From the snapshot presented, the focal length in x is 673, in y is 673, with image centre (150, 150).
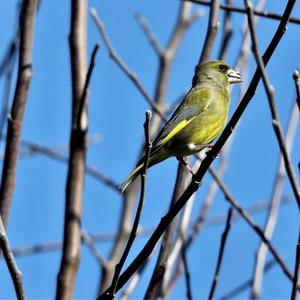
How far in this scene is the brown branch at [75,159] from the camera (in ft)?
10.9

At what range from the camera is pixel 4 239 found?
2348mm

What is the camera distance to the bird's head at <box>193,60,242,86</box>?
16.1 ft

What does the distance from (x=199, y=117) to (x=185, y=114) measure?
0.32 ft

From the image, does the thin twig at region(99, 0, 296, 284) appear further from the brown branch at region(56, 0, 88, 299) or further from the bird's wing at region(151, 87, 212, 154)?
the bird's wing at region(151, 87, 212, 154)

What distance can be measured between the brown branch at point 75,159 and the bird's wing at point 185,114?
0.53 metres

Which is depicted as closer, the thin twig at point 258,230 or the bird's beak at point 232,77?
the thin twig at point 258,230

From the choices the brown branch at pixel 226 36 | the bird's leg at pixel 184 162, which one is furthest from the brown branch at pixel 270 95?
the brown branch at pixel 226 36

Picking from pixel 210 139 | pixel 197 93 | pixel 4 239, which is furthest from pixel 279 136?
pixel 197 93

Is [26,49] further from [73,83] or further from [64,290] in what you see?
[64,290]

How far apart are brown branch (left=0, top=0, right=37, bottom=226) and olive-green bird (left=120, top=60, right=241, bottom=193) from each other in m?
0.72

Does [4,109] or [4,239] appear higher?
[4,109]

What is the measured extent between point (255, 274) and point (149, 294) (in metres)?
0.97

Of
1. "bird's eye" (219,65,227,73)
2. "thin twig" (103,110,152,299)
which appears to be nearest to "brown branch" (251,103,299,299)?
"bird's eye" (219,65,227,73)

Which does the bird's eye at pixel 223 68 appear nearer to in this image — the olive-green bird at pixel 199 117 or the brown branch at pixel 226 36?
the olive-green bird at pixel 199 117
